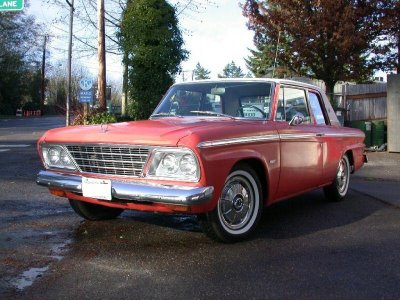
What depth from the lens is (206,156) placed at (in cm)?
443

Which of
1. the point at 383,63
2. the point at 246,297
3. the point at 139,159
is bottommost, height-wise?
the point at 246,297

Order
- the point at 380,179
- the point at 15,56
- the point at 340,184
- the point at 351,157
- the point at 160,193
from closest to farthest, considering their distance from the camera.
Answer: the point at 160,193 → the point at 340,184 → the point at 351,157 → the point at 380,179 → the point at 15,56

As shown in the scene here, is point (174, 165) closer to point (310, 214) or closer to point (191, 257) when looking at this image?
point (191, 257)

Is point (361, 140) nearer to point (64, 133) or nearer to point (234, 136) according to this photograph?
point (234, 136)

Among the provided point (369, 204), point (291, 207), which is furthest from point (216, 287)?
point (369, 204)

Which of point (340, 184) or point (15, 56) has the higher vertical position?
point (15, 56)

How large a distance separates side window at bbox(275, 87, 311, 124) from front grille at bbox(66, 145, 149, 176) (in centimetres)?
184


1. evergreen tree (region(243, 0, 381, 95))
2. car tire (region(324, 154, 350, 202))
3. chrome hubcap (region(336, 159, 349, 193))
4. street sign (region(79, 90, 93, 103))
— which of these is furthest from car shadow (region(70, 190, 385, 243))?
street sign (region(79, 90, 93, 103))

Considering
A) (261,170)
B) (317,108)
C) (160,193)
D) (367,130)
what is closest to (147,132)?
(160,193)

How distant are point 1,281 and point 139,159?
5.04 feet

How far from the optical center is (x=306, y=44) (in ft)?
57.0

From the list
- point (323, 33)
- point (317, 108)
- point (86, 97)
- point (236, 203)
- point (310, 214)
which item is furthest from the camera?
point (86, 97)

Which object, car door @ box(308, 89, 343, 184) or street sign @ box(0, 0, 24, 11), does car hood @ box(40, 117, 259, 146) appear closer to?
car door @ box(308, 89, 343, 184)

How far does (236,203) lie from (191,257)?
30.5 inches
